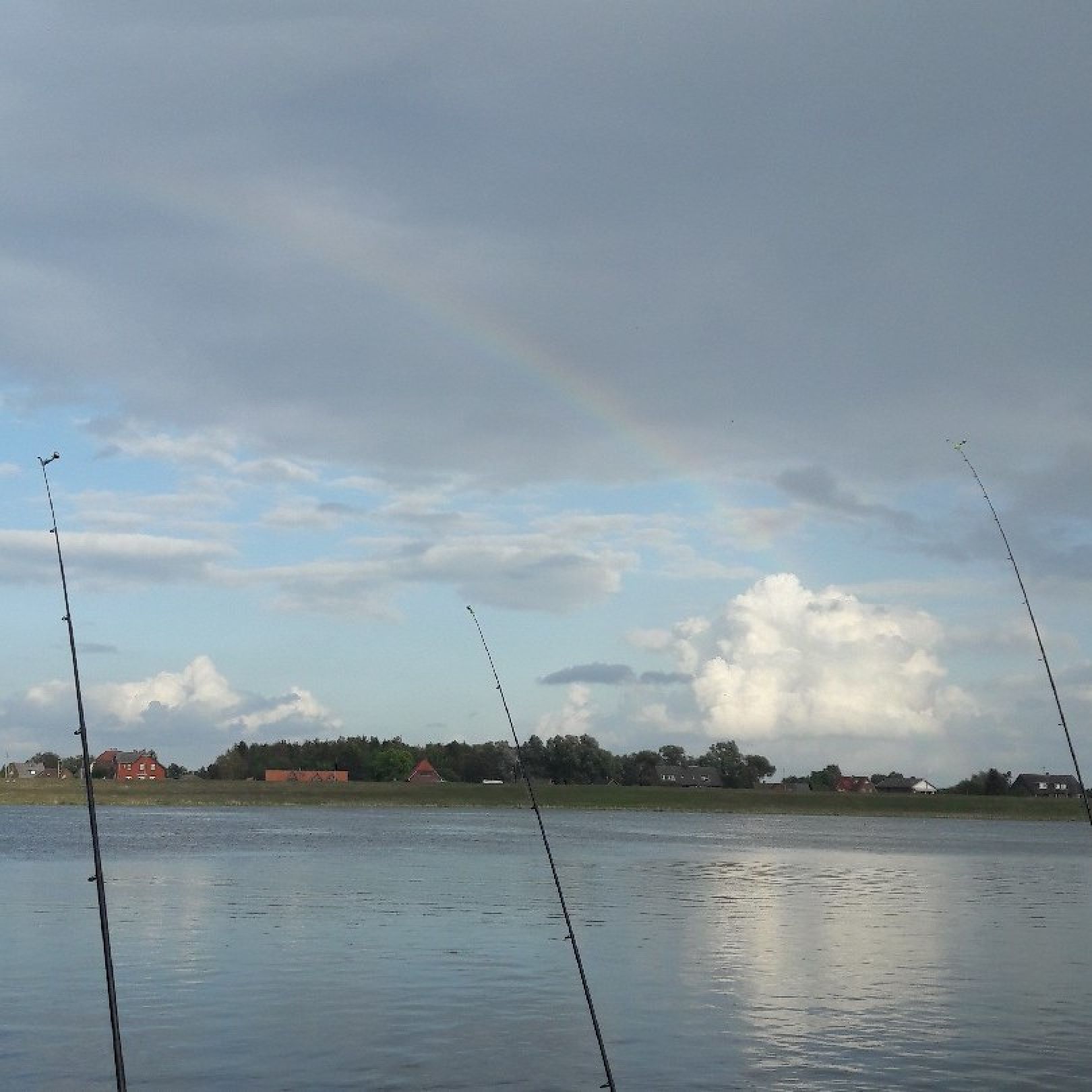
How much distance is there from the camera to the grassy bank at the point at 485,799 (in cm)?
17512

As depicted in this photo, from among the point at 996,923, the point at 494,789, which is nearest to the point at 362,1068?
the point at 996,923

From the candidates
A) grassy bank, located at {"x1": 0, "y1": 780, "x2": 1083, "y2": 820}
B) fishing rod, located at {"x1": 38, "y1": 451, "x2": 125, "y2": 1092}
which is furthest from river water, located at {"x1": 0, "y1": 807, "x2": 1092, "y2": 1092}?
grassy bank, located at {"x1": 0, "y1": 780, "x2": 1083, "y2": 820}

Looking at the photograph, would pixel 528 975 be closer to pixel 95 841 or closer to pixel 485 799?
pixel 95 841

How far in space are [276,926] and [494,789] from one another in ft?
491

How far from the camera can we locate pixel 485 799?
182625 mm

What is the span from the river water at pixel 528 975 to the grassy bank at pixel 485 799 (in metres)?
104

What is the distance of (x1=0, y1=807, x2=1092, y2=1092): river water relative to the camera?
2452 cm

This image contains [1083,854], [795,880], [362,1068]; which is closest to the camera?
[362,1068]

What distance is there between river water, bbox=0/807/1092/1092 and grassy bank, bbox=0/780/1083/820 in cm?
10384

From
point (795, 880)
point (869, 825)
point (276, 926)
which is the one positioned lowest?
point (869, 825)

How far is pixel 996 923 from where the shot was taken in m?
49.8

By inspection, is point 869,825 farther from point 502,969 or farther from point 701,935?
point 502,969

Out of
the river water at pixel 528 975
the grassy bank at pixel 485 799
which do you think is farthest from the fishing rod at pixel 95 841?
the grassy bank at pixel 485 799

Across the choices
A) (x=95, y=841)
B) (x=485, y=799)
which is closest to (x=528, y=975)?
(x=95, y=841)
